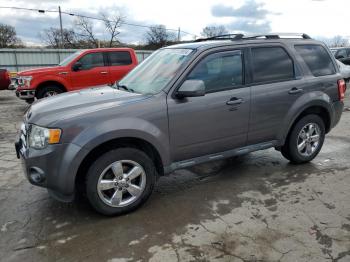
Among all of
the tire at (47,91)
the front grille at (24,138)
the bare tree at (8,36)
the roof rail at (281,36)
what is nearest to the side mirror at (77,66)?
the tire at (47,91)

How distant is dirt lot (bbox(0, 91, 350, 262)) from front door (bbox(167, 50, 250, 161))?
0.61 metres

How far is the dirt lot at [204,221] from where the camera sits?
9.66ft

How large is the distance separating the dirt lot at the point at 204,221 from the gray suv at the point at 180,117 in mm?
331

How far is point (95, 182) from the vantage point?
11.1 ft

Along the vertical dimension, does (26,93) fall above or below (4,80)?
below

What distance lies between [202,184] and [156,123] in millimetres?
1265

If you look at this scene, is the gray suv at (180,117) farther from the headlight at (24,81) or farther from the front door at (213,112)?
the headlight at (24,81)

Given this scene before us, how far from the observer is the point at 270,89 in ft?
14.2

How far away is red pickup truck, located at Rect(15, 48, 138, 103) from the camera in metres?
9.80

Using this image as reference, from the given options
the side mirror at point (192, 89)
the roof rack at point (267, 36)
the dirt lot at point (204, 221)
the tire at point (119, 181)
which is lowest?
the dirt lot at point (204, 221)

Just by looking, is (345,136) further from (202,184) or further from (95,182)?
(95,182)

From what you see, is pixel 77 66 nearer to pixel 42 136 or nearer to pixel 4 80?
pixel 4 80

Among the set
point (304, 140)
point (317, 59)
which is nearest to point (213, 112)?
point (304, 140)

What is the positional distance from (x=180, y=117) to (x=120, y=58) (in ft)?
25.4
